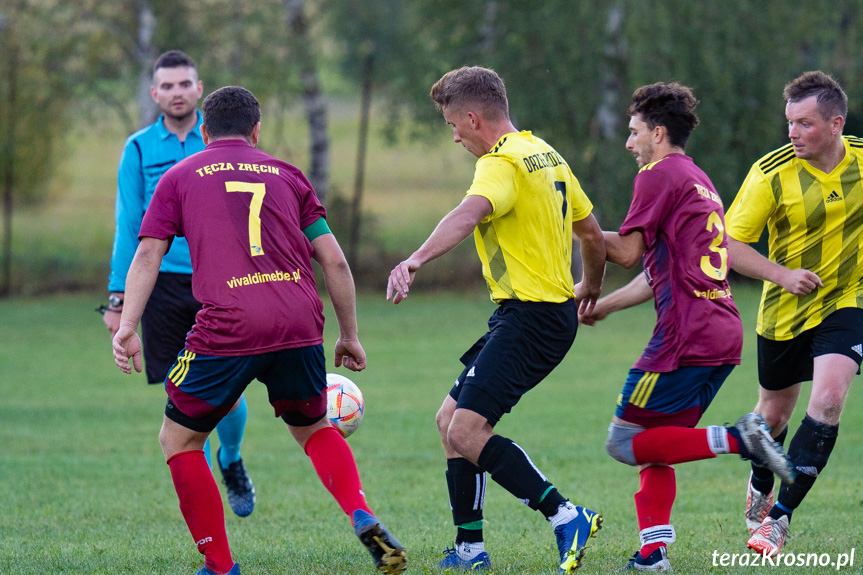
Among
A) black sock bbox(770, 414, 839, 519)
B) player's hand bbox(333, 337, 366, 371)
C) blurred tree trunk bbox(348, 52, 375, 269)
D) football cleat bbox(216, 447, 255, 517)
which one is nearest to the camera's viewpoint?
player's hand bbox(333, 337, 366, 371)

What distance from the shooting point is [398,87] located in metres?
22.4

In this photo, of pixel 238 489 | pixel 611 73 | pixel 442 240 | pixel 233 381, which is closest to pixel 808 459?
pixel 442 240

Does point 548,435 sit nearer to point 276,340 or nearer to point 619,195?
point 276,340

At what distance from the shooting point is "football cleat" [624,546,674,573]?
4691mm

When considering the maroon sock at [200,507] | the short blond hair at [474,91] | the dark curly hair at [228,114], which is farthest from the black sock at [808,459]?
the dark curly hair at [228,114]

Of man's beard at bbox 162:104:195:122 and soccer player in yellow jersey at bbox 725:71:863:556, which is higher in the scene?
man's beard at bbox 162:104:195:122

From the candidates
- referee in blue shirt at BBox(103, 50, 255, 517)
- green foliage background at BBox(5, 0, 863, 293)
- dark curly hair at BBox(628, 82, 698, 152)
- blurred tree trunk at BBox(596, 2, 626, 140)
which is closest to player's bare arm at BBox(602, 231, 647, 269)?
dark curly hair at BBox(628, 82, 698, 152)

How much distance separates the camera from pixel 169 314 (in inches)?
247

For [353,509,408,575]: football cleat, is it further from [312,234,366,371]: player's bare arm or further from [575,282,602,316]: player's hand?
[575,282,602,316]: player's hand

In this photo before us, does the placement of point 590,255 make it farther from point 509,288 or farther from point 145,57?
point 145,57

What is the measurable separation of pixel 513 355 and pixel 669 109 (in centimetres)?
139

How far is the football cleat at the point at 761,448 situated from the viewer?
429 cm

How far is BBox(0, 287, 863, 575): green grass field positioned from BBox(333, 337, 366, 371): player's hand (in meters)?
0.98

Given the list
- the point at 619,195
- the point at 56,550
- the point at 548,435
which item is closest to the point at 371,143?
the point at 619,195
